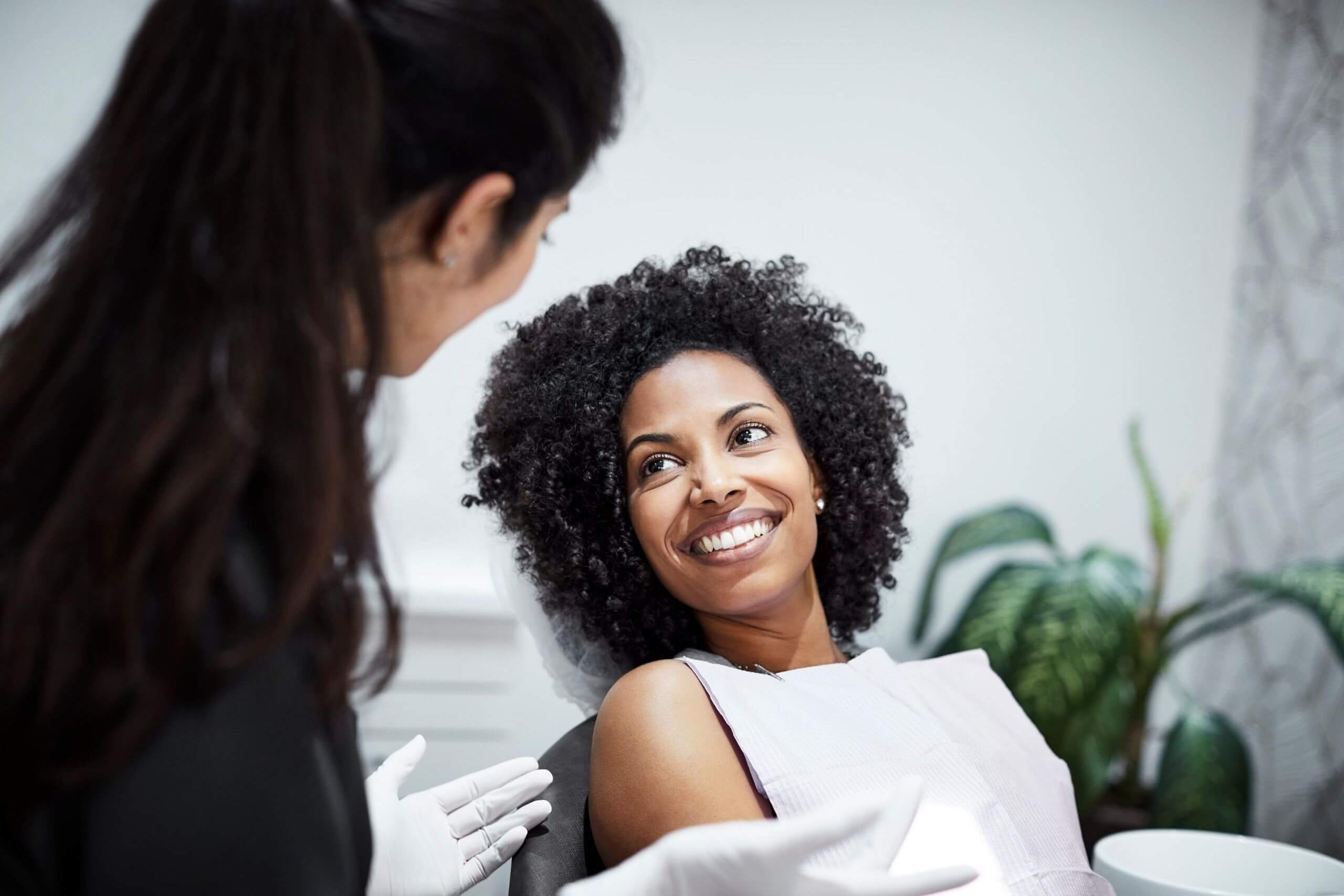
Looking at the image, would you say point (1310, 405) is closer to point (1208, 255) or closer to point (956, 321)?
point (1208, 255)

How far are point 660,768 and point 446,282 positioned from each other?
0.58 metres

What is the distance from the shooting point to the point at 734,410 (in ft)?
4.71

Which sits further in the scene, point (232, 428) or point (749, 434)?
point (749, 434)

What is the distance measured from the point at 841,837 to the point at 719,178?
72.5 inches

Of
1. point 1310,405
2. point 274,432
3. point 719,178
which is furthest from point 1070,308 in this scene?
point 274,432

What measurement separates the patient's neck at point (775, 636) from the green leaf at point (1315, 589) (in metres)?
1.11

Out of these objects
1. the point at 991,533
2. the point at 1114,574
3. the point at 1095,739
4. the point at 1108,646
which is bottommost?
the point at 1095,739

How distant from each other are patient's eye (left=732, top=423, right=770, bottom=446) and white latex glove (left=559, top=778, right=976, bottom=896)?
645mm

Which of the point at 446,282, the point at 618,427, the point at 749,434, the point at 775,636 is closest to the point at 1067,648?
the point at 775,636

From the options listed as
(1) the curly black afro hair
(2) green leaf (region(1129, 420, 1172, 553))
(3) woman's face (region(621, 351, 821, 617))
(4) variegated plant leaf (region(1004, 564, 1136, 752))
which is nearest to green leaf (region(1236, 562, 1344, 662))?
(2) green leaf (region(1129, 420, 1172, 553))

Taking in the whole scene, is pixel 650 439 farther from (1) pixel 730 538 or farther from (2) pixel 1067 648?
(2) pixel 1067 648

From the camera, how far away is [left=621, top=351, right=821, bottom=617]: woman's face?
1397 millimetres

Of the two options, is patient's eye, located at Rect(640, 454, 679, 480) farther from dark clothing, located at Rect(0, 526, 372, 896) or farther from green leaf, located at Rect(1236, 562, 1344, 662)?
green leaf, located at Rect(1236, 562, 1344, 662)

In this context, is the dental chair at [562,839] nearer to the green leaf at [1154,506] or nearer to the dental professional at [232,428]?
the dental professional at [232,428]
